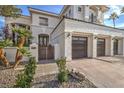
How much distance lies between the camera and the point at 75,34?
10.1 m

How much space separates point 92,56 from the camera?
10836 mm

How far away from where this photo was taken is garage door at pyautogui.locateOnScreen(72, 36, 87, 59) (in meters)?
10.2

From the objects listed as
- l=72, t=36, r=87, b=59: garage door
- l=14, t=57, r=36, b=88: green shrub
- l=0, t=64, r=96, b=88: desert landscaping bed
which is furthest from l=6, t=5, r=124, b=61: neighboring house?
l=14, t=57, r=36, b=88: green shrub

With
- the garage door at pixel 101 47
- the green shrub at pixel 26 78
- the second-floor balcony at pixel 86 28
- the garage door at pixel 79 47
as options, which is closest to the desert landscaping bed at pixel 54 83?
the green shrub at pixel 26 78

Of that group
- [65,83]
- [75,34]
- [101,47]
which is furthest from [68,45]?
[101,47]

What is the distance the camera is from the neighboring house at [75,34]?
9.40 m

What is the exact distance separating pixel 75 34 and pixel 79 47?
4.40ft

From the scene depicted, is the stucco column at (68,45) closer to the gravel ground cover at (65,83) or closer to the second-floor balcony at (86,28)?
the second-floor balcony at (86,28)

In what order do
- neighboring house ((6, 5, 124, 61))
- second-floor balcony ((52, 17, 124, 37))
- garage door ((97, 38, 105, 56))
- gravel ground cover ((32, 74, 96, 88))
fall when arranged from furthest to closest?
garage door ((97, 38, 105, 56)), neighboring house ((6, 5, 124, 61)), second-floor balcony ((52, 17, 124, 37)), gravel ground cover ((32, 74, 96, 88))

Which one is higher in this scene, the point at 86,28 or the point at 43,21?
the point at 43,21

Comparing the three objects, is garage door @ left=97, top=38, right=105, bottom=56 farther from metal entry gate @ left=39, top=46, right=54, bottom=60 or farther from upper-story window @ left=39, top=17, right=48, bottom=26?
upper-story window @ left=39, top=17, right=48, bottom=26

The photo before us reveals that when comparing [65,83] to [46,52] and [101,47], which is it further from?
[101,47]
